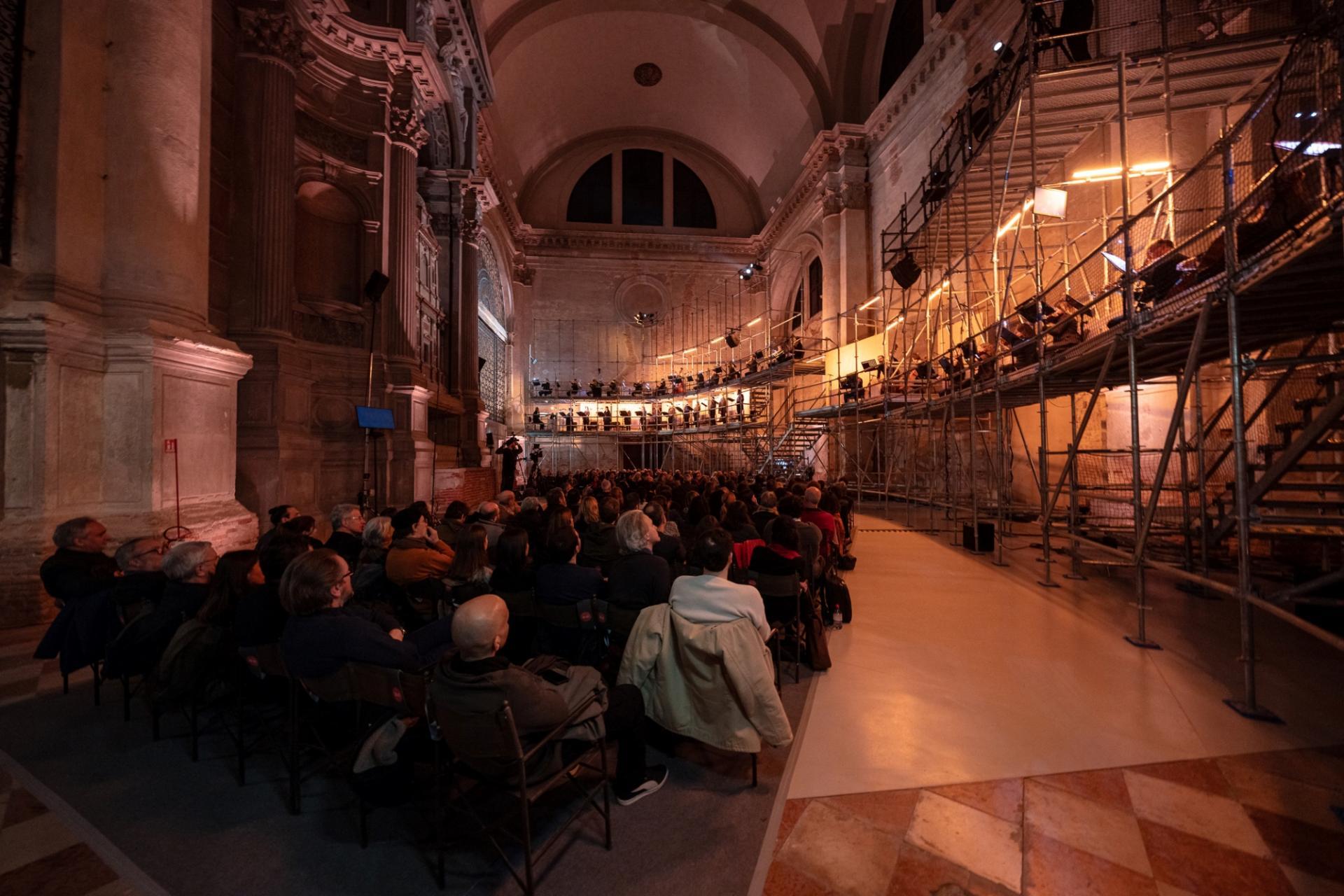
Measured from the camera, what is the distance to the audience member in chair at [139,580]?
3.44 metres

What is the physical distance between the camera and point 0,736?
10.7 feet

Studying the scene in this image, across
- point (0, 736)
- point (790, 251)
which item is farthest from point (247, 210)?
point (790, 251)

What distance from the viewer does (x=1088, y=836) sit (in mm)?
2354

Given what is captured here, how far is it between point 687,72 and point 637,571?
88.6 ft

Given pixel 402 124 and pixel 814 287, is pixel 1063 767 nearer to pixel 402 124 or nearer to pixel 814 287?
pixel 402 124

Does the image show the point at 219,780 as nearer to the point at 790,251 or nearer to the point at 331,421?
the point at 331,421

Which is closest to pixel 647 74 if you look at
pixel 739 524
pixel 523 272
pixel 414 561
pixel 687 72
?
pixel 687 72

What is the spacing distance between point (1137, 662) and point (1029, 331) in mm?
4801

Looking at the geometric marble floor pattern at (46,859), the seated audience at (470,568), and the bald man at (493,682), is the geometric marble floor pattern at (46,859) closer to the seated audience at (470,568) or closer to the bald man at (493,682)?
the bald man at (493,682)

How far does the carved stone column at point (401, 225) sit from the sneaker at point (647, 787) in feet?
32.4

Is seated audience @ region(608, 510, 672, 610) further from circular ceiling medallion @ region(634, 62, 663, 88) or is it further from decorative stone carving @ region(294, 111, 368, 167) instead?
circular ceiling medallion @ region(634, 62, 663, 88)

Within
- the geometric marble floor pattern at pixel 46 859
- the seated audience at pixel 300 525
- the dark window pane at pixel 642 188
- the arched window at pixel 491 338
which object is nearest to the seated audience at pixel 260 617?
the geometric marble floor pattern at pixel 46 859

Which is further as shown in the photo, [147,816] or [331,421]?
[331,421]

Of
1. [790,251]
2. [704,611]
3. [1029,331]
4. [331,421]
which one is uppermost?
[790,251]
